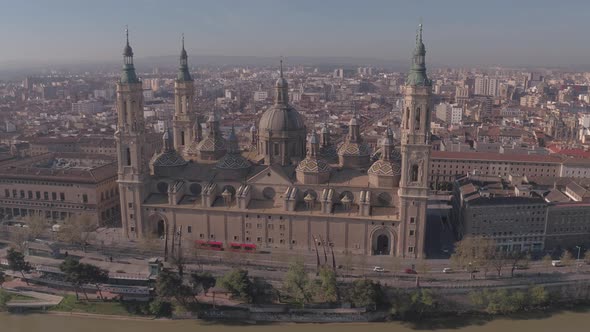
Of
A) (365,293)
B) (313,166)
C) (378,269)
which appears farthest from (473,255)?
(313,166)

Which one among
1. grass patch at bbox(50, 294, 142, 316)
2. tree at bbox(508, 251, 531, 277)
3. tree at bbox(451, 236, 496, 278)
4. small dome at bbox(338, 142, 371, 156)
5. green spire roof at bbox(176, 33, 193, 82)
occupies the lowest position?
grass patch at bbox(50, 294, 142, 316)

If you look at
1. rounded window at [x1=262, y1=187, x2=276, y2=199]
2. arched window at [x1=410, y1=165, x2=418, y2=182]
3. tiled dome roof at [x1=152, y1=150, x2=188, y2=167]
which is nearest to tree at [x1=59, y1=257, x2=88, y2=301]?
tiled dome roof at [x1=152, y1=150, x2=188, y2=167]

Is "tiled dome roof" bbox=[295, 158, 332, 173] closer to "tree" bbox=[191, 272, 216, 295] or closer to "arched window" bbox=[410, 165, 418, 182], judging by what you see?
"arched window" bbox=[410, 165, 418, 182]

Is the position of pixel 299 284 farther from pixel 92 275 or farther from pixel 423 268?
pixel 92 275

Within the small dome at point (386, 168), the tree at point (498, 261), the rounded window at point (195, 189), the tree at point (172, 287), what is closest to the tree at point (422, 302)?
the tree at point (498, 261)

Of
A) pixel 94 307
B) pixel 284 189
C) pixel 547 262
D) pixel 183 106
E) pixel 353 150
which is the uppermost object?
pixel 183 106
